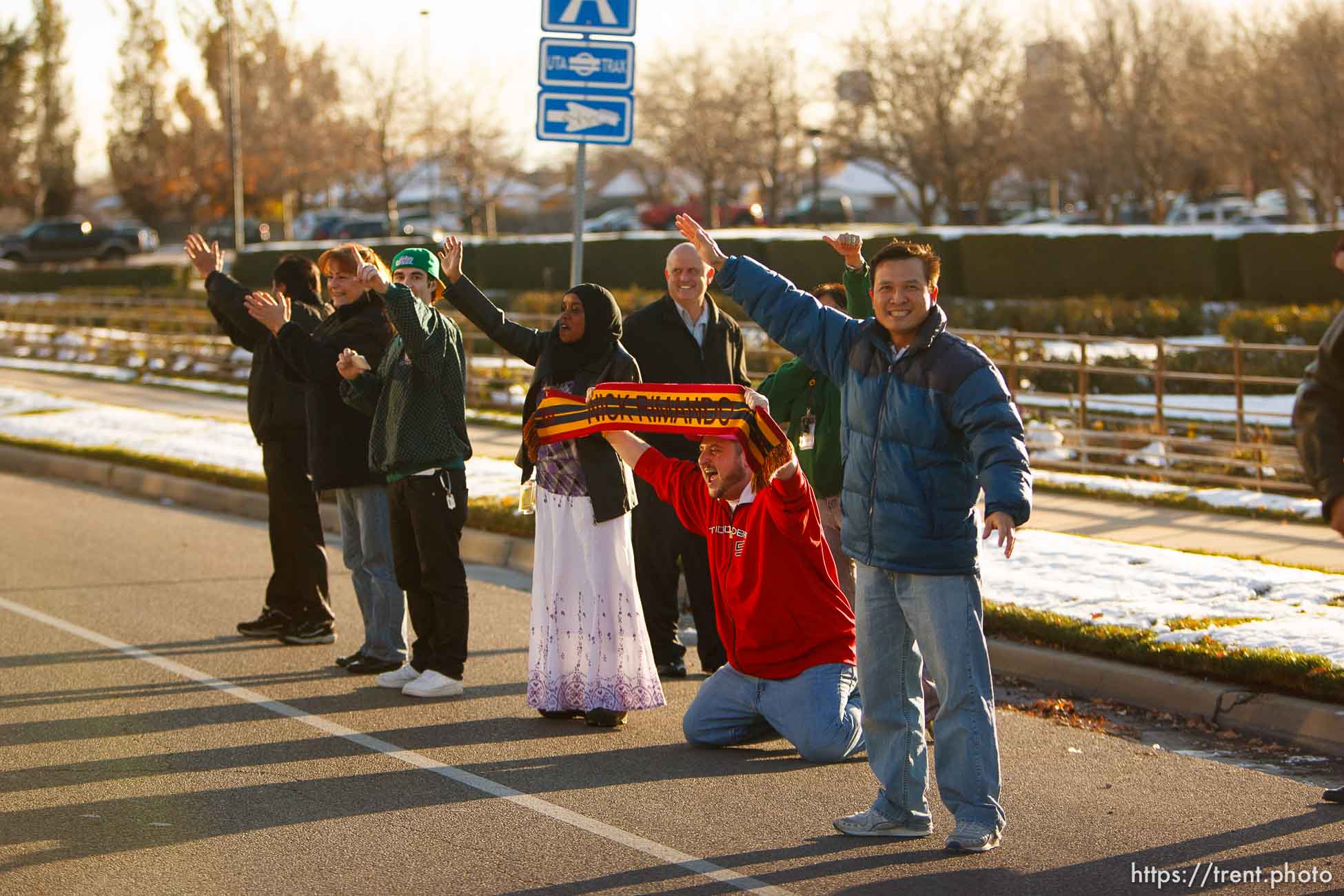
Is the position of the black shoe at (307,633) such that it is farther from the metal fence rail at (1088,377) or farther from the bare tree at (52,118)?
the bare tree at (52,118)

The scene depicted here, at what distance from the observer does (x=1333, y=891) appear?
513 cm

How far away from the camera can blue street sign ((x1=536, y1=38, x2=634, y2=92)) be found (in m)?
10.6

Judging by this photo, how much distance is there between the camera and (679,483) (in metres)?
6.93

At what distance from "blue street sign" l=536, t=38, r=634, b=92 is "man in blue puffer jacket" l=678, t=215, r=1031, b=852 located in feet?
17.4

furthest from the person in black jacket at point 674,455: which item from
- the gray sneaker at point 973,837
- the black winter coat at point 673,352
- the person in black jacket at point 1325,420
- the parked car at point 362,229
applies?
the parked car at point 362,229

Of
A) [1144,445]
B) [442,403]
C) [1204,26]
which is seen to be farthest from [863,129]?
[442,403]

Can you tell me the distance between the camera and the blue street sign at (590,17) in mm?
10430

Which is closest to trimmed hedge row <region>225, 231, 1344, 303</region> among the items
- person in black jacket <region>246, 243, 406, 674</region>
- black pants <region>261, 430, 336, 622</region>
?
black pants <region>261, 430, 336, 622</region>

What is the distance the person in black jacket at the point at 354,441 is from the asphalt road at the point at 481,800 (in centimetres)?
29

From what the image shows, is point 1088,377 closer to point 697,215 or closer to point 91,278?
point 697,215

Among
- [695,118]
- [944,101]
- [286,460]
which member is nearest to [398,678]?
[286,460]

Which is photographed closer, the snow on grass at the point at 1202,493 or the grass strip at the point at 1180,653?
the grass strip at the point at 1180,653

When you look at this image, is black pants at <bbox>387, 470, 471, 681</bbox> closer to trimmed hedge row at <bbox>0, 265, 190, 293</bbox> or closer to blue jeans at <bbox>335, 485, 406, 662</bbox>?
blue jeans at <bbox>335, 485, 406, 662</bbox>

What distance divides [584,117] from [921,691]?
19.1 ft
